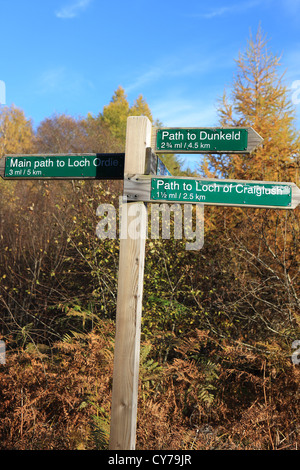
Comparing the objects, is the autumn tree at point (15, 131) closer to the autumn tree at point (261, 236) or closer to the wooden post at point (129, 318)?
the autumn tree at point (261, 236)

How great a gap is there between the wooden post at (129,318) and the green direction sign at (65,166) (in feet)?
0.78

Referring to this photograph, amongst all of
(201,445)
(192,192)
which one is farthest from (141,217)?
(201,445)

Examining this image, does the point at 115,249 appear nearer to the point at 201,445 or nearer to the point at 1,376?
the point at 1,376

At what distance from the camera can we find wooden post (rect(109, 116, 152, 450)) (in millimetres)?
3594

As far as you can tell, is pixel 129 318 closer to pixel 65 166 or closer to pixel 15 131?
pixel 65 166

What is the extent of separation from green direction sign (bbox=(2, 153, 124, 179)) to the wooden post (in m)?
0.24

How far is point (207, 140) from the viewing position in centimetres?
390

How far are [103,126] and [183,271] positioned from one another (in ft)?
93.8

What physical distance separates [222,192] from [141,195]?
0.65 m

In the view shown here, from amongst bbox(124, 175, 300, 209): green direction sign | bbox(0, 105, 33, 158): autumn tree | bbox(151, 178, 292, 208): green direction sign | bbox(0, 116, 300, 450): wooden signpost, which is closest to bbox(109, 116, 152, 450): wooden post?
bbox(0, 116, 300, 450): wooden signpost

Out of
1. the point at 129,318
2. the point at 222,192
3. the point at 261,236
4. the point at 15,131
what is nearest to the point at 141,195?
the point at 222,192

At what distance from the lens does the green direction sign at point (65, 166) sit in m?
4.02

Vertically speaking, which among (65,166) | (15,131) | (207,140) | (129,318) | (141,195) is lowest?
(129,318)

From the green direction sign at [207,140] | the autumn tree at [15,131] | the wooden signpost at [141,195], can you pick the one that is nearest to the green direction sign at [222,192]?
the wooden signpost at [141,195]
